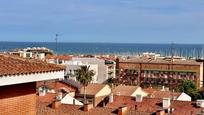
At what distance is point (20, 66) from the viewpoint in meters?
6.15

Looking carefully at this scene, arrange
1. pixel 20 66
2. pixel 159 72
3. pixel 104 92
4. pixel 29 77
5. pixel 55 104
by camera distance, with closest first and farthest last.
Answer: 1. pixel 29 77
2. pixel 20 66
3. pixel 55 104
4. pixel 104 92
5. pixel 159 72

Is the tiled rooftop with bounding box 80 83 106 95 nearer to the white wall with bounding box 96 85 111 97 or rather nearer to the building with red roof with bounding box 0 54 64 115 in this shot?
the white wall with bounding box 96 85 111 97

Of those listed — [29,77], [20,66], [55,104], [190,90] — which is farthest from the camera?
[190,90]

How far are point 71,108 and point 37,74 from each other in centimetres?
2222

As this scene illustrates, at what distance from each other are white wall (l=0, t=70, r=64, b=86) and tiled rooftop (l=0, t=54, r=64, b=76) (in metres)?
0.04

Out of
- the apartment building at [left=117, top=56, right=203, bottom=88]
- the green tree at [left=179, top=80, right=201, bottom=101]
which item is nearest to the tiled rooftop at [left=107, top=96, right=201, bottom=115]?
the green tree at [left=179, top=80, right=201, bottom=101]

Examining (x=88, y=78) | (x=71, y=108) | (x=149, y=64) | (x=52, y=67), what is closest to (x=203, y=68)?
(x=149, y=64)

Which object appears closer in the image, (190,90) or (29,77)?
(29,77)

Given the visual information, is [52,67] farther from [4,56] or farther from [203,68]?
[203,68]

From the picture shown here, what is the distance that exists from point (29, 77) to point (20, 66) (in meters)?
0.23

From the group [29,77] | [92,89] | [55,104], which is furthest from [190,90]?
[29,77]

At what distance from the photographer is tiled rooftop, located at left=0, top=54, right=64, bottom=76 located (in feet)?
19.2

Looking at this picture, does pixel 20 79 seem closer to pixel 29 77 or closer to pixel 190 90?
pixel 29 77

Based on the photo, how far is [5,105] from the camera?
5789 mm
